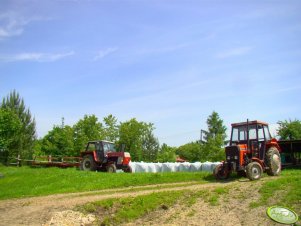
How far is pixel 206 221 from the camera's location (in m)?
11.9

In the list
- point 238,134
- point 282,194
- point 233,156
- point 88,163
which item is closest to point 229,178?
point 233,156

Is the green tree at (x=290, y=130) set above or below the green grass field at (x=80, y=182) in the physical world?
above

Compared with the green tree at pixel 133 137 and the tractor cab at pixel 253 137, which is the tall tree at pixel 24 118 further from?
the tractor cab at pixel 253 137

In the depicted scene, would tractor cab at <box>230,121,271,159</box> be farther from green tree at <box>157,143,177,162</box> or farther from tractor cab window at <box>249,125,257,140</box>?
green tree at <box>157,143,177,162</box>

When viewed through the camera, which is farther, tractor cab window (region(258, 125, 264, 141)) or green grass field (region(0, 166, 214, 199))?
green grass field (region(0, 166, 214, 199))

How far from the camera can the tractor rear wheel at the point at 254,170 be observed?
662 inches

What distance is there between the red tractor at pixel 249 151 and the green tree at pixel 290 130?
99.6ft

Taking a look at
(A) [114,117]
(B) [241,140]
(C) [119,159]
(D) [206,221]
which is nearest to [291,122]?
(A) [114,117]

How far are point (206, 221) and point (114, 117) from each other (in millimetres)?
43781

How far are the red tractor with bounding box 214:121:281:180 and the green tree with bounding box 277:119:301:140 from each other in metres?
30.4

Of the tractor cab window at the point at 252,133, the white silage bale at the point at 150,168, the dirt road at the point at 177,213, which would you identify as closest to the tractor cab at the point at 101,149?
the white silage bale at the point at 150,168

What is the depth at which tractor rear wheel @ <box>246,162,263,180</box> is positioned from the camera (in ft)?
55.2

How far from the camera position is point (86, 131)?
50.3 meters

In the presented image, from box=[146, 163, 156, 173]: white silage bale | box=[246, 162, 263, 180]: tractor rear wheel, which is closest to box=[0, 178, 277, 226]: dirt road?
box=[246, 162, 263, 180]: tractor rear wheel
